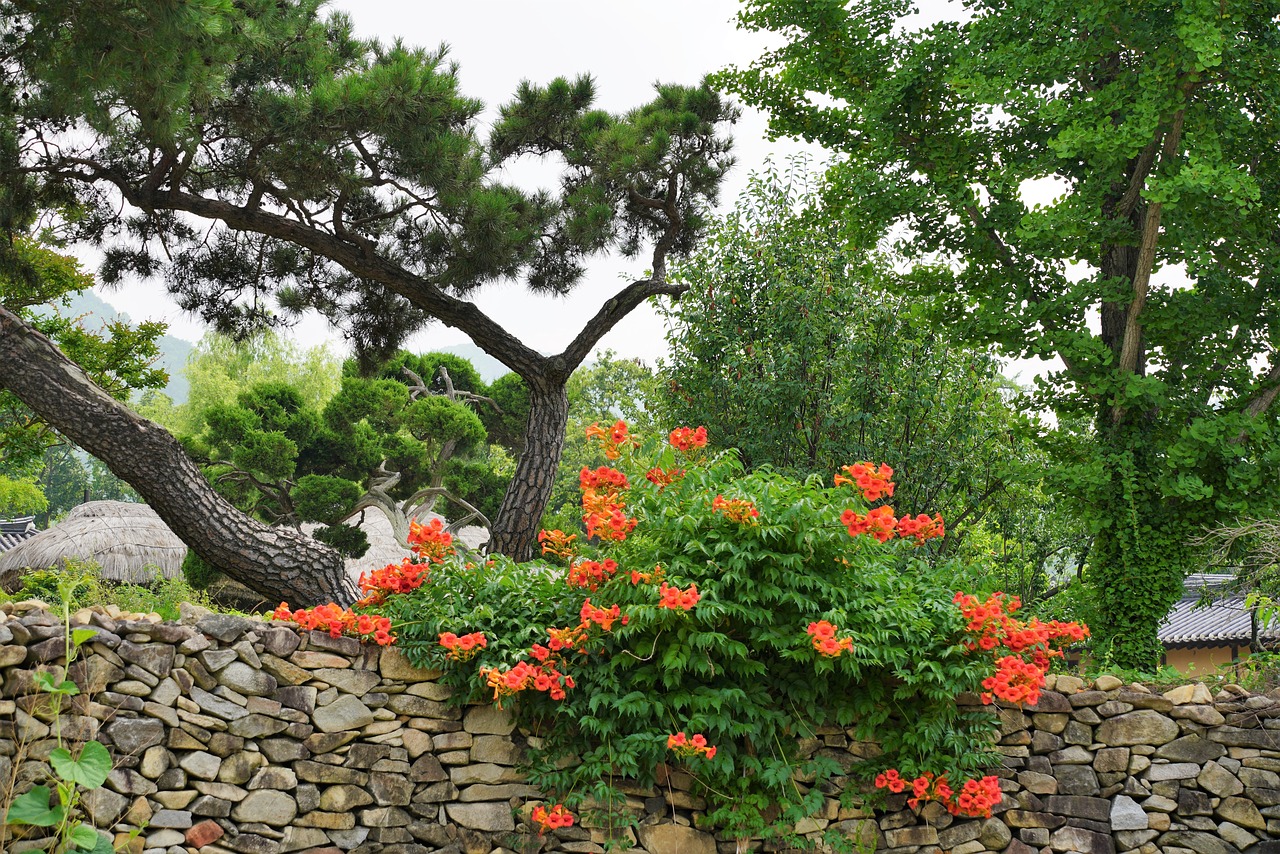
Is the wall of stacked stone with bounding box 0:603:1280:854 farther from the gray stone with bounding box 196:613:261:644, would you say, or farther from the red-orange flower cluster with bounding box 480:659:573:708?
the red-orange flower cluster with bounding box 480:659:573:708

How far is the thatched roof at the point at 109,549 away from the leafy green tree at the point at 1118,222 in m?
10.1

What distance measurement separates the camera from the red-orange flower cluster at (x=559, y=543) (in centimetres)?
452

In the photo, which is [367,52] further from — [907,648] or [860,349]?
A: [907,648]

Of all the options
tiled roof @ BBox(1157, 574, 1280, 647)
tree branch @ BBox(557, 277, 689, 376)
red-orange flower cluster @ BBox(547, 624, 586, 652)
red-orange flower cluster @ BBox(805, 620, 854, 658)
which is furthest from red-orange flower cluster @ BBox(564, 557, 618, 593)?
tiled roof @ BBox(1157, 574, 1280, 647)

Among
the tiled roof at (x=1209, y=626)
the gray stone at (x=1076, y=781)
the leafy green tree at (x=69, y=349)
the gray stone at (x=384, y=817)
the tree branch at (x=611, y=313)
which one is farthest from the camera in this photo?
the tiled roof at (x=1209, y=626)

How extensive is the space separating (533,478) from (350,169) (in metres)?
2.67

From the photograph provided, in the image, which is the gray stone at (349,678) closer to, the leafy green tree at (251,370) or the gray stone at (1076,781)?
the gray stone at (1076,781)

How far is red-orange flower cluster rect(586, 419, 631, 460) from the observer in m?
4.25

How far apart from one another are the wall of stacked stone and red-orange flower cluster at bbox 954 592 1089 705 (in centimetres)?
39

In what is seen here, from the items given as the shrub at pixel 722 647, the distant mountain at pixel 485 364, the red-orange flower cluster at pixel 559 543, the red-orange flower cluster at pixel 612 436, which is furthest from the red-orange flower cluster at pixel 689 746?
the distant mountain at pixel 485 364

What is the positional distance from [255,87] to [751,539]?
16.7 feet

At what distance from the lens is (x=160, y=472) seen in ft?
17.5

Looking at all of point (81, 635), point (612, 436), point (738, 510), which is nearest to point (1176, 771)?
point (738, 510)

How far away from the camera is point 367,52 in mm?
7508
